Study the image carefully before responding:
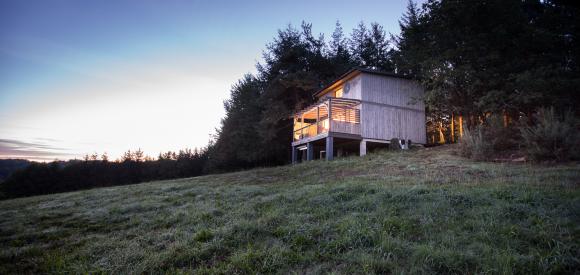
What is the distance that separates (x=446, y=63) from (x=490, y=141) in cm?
595

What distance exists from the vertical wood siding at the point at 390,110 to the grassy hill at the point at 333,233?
1196cm

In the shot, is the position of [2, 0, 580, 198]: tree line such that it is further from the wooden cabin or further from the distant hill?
the distant hill

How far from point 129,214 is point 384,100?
1689cm

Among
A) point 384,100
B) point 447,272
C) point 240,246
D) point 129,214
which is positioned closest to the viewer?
point 447,272

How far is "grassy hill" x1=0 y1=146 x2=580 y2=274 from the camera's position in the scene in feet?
11.0

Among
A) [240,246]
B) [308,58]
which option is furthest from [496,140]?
[308,58]

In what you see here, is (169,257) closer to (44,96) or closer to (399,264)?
(399,264)

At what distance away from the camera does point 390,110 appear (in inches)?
775

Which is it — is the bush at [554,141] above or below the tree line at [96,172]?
above

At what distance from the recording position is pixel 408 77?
2025 centimetres

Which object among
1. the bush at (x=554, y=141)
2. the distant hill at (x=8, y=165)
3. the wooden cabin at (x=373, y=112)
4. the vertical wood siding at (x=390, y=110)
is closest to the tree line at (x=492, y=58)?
the vertical wood siding at (x=390, y=110)

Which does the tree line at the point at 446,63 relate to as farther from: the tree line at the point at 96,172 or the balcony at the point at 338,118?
the tree line at the point at 96,172

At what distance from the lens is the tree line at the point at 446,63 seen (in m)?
14.3

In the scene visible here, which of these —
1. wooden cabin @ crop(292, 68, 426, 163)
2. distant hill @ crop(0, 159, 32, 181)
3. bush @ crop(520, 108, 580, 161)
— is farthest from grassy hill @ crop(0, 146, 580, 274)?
distant hill @ crop(0, 159, 32, 181)
